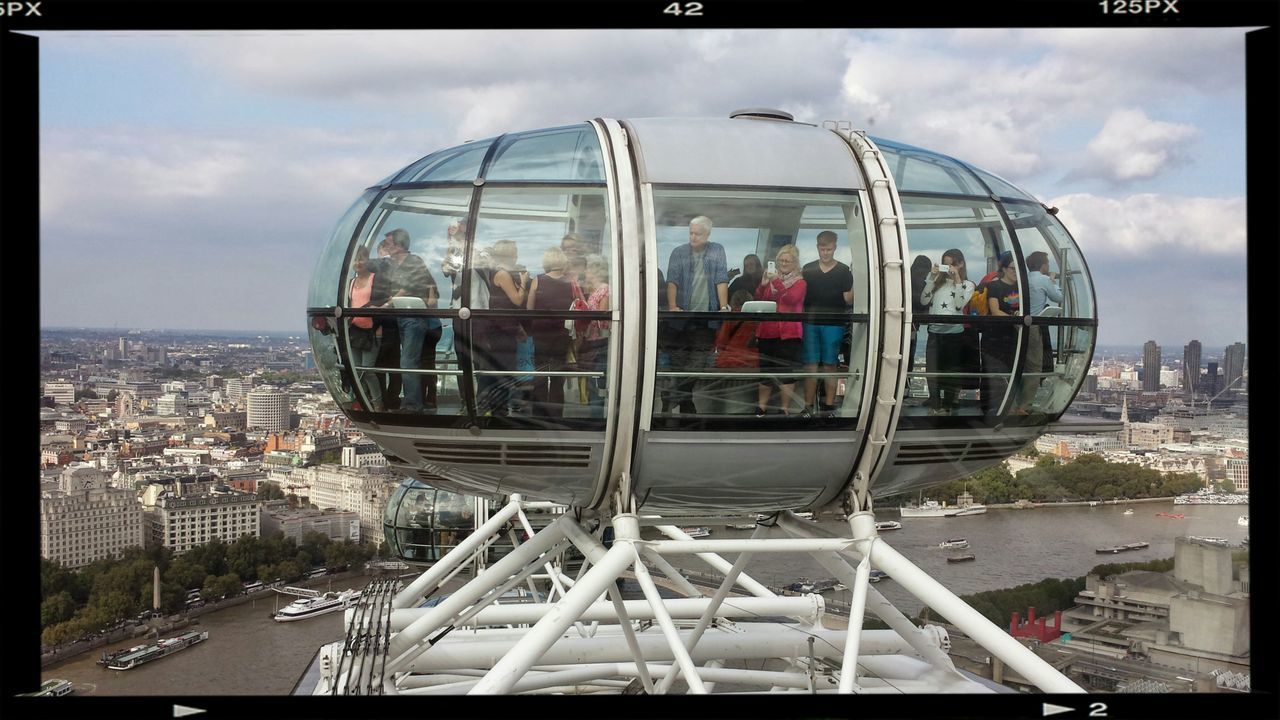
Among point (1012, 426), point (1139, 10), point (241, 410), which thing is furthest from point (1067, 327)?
point (241, 410)

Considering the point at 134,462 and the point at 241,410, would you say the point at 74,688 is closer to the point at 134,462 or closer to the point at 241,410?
the point at 134,462

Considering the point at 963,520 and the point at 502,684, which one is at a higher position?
the point at 502,684

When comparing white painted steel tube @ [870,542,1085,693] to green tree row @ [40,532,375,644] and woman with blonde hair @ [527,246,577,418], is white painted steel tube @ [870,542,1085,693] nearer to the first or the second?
woman with blonde hair @ [527,246,577,418]

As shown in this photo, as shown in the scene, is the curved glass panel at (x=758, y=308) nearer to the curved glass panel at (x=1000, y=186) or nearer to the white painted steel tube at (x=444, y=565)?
the curved glass panel at (x=1000, y=186)

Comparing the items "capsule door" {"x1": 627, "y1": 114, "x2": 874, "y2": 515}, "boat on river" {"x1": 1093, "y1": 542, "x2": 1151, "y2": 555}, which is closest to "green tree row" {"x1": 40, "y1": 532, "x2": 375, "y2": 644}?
"boat on river" {"x1": 1093, "y1": 542, "x2": 1151, "y2": 555}

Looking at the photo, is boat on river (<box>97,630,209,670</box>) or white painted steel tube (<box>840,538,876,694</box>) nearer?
white painted steel tube (<box>840,538,876,694</box>)

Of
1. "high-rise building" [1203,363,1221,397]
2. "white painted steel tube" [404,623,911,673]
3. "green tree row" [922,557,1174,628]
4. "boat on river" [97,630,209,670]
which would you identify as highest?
"high-rise building" [1203,363,1221,397]

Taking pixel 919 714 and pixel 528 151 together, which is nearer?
pixel 919 714
